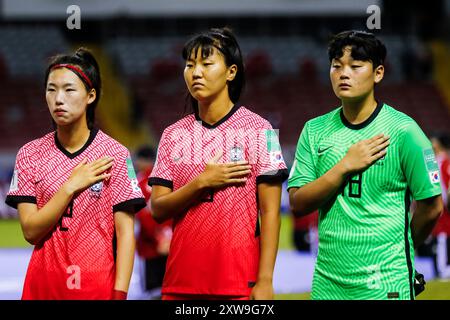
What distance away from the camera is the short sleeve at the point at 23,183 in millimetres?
4129

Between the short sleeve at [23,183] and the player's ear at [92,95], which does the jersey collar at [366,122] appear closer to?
the player's ear at [92,95]

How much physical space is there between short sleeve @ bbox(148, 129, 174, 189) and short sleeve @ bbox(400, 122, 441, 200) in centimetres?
104

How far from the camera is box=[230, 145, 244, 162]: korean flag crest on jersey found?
163 inches

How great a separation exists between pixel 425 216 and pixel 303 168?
60 cm

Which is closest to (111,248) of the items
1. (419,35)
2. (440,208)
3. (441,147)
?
(440,208)

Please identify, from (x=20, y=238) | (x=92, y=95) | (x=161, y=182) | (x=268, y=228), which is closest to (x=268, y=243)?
(x=268, y=228)

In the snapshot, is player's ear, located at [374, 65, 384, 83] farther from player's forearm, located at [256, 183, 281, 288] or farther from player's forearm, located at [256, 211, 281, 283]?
player's forearm, located at [256, 211, 281, 283]

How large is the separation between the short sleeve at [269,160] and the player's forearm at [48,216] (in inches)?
33.6

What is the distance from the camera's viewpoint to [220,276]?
4.03 m

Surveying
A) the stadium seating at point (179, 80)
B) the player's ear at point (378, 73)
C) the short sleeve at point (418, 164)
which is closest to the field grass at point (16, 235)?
the stadium seating at point (179, 80)

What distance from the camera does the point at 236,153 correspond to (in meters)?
4.14

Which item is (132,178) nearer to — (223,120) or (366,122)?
(223,120)
